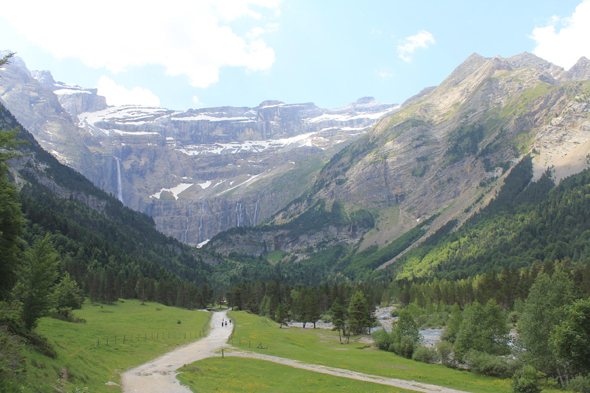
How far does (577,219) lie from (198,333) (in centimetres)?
19538

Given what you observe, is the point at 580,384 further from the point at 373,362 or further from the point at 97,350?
the point at 97,350

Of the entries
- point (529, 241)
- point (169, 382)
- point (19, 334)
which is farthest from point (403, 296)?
point (19, 334)

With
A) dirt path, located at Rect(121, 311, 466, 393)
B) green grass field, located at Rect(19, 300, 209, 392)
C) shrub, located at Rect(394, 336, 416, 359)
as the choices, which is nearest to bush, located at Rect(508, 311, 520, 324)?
shrub, located at Rect(394, 336, 416, 359)

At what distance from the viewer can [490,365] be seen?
4906 cm

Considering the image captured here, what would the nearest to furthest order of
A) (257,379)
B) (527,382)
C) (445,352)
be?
1. (257,379)
2. (527,382)
3. (445,352)

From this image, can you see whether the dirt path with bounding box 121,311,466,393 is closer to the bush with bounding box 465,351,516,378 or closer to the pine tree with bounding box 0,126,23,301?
the bush with bounding box 465,351,516,378

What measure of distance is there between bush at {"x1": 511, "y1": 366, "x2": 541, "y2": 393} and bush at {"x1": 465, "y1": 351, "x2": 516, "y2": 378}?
6355 mm

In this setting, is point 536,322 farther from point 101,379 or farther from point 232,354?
point 101,379

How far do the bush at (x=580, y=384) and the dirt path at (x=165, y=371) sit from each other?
4045 cm

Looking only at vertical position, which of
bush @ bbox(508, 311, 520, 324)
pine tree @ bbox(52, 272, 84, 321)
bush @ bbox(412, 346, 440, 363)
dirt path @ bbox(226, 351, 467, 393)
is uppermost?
pine tree @ bbox(52, 272, 84, 321)

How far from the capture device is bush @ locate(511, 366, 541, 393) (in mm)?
40281

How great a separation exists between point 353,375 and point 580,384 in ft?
79.6

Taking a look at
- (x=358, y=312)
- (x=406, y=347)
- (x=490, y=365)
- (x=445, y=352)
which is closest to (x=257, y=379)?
(x=490, y=365)

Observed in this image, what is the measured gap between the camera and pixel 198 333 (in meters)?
67.9
